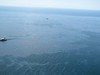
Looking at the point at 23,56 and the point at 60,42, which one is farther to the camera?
the point at 60,42

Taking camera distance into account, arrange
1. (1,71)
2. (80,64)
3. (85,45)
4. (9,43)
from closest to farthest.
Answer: (1,71) < (80,64) < (9,43) < (85,45)

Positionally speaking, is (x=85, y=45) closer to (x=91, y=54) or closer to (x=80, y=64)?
(x=91, y=54)

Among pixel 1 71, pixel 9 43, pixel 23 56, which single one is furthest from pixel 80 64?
pixel 9 43

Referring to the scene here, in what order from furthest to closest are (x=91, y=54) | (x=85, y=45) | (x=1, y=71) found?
(x=85, y=45) < (x=91, y=54) < (x=1, y=71)

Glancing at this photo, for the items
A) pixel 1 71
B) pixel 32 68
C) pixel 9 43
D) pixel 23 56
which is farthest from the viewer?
pixel 9 43

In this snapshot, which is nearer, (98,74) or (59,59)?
(98,74)

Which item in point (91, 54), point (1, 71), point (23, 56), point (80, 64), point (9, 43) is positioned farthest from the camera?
point (9, 43)

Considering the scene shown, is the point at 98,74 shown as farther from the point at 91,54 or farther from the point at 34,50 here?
the point at 34,50

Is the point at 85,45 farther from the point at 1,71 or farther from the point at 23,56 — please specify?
the point at 1,71

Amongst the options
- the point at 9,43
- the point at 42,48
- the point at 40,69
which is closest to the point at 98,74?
A: the point at 40,69
